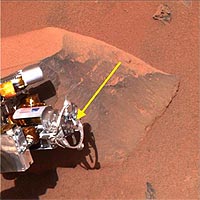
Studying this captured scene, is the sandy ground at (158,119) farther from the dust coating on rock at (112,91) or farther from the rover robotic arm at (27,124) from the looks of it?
the rover robotic arm at (27,124)

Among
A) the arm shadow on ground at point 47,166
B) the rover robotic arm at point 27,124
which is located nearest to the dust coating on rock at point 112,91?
the arm shadow on ground at point 47,166

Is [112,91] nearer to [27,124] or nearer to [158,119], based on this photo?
[158,119]

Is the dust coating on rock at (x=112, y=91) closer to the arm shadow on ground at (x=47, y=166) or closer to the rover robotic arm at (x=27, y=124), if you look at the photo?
the arm shadow on ground at (x=47, y=166)

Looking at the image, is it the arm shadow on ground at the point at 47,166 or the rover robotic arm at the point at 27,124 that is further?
the arm shadow on ground at the point at 47,166

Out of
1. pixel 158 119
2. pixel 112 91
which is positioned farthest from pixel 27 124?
pixel 158 119

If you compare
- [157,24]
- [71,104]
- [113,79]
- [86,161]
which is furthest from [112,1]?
[86,161]

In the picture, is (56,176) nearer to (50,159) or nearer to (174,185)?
(50,159)

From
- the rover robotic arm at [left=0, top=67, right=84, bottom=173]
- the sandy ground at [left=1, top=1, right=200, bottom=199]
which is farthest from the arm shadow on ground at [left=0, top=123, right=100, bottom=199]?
the rover robotic arm at [left=0, top=67, right=84, bottom=173]

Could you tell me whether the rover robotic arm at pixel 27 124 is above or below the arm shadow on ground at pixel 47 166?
above
